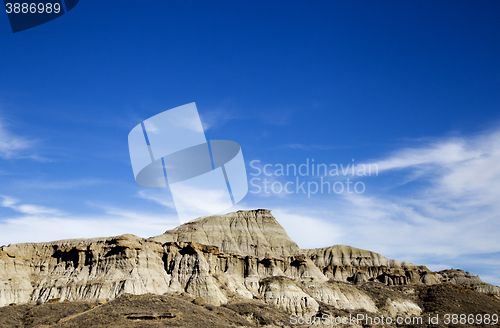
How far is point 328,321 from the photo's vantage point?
247ft

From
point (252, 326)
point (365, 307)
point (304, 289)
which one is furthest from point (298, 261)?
point (252, 326)

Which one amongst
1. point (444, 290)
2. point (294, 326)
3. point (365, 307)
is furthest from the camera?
point (444, 290)

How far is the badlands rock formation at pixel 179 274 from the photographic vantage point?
68312 millimetres

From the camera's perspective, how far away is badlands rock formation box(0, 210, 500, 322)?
224ft

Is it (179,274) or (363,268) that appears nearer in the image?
(179,274)

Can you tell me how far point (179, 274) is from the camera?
78750mm

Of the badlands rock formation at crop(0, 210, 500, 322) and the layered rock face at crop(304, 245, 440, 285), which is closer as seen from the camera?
the badlands rock formation at crop(0, 210, 500, 322)

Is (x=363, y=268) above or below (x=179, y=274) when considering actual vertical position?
above

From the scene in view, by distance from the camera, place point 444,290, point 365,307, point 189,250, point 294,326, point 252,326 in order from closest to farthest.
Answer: point 252,326
point 294,326
point 189,250
point 365,307
point 444,290

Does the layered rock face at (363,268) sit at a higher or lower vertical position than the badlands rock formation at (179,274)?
higher

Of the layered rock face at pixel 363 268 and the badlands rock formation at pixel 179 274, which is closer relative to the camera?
the badlands rock formation at pixel 179 274

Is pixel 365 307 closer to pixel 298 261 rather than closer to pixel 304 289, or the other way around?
pixel 304 289

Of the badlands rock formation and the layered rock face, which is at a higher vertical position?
the layered rock face

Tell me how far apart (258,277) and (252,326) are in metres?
31.4
